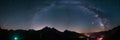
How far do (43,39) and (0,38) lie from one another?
62.8 feet

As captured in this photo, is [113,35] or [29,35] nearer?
[113,35]

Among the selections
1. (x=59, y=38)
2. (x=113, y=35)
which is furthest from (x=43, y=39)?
(x=113, y=35)

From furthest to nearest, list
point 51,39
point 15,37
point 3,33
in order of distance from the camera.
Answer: point 51,39, point 3,33, point 15,37

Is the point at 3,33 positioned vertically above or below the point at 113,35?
above

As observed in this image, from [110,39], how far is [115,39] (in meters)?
5.28

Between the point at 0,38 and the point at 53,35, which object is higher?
Result: the point at 53,35

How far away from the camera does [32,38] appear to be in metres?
A: 84.9

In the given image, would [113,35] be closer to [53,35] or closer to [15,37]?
[15,37]

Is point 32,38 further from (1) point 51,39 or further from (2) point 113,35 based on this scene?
(2) point 113,35

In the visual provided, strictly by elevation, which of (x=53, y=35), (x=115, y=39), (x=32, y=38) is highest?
(x=53, y=35)

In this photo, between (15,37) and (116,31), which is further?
(15,37)

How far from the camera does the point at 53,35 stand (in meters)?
103

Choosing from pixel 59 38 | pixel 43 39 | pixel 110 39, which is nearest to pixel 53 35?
pixel 59 38

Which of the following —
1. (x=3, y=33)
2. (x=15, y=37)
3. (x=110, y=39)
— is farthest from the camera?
(x=3, y=33)
